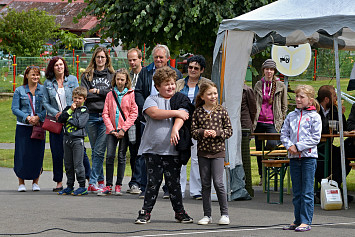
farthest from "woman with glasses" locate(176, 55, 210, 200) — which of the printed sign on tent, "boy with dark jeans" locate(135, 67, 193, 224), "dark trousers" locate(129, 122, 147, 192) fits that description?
the printed sign on tent

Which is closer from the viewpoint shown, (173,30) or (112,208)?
(112,208)

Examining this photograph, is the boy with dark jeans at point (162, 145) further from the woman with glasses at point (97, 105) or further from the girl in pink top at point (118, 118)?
the woman with glasses at point (97, 105)

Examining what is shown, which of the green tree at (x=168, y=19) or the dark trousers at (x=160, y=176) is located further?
the green tree at (x=168, y=19)

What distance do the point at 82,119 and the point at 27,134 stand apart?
124 centimetres

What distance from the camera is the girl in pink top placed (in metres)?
10.8

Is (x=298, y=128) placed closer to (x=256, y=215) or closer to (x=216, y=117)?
(x=216, y=117)

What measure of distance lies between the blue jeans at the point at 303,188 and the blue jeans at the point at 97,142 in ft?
12.4

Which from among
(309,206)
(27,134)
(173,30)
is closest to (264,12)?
(309,206)

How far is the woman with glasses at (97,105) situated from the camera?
11055 millimetres

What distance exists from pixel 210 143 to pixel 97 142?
129 inches

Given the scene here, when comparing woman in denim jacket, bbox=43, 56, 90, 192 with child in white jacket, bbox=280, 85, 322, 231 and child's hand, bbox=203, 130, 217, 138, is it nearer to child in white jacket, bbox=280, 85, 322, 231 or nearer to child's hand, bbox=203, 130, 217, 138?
child's hand, bbox=203, 130, 217, 138

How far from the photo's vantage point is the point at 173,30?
16516 mm

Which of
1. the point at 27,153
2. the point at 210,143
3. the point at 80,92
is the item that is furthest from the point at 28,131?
the point at 210,143

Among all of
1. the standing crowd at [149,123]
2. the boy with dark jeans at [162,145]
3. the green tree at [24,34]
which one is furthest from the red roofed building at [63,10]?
the boy with dark jeans at [162,145]
